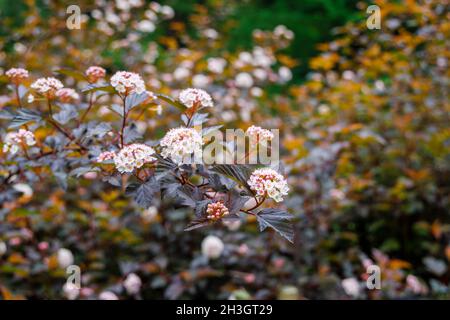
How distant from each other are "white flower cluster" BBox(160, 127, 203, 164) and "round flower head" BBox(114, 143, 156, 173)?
38 millimetres

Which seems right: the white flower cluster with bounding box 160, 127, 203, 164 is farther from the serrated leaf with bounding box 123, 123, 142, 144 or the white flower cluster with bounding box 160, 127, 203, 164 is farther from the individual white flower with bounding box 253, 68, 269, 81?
the individual white flower with bounding box 253, 68, 269, 81

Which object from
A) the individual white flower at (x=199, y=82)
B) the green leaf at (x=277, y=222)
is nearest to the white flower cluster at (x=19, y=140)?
the green leaf at (x=277, y=222)

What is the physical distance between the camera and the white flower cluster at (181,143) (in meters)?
0.88

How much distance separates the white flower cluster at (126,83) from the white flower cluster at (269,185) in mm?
339

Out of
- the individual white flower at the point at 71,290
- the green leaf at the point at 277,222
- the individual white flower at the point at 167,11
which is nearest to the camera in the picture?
the green leaf at the point at 277,222

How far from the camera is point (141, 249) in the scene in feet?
7.00

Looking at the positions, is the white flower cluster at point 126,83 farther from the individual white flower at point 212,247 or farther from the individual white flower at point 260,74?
the individual white flower at point 260,74

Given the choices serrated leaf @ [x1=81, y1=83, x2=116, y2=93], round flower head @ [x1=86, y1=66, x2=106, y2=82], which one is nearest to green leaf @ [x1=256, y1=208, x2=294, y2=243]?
serrated leaf @ [x1=81, y1=83, x2=116, y2=93]

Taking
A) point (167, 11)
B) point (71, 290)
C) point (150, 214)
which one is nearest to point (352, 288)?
point (150, 214)

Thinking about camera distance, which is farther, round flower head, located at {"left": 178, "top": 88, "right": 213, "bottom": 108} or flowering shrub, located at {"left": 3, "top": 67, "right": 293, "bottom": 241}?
round flower head, located at {"left": 178, "top": 88, "right": 213, "bottom": 108}

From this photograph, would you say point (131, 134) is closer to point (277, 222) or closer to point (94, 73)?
point (94, 73)

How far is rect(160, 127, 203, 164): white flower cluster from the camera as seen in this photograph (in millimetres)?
879

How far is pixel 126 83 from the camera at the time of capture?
98cm
